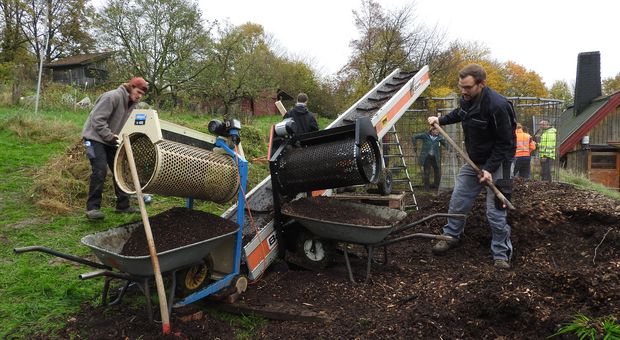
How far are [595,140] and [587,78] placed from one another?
3.55m

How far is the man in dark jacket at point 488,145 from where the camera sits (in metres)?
3.84

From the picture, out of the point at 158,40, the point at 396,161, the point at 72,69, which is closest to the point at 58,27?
the point at 72,69

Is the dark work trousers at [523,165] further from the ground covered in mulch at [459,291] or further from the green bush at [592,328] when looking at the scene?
the green bush at [592,328]

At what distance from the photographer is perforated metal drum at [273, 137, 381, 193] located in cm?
351

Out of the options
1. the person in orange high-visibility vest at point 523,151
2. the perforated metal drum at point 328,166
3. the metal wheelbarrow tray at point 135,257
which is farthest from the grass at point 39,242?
the person in orange high-visibility vest at point 523,151

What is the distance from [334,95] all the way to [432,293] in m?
24.3

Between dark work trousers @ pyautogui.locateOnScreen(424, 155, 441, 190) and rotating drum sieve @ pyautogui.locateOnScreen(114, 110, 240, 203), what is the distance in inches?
228

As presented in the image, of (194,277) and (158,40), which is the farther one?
(158,40)

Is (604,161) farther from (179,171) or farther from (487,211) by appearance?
(179,171)

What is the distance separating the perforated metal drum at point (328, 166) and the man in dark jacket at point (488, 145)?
0.89m

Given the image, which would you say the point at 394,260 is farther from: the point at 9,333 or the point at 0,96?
the point at 0,96

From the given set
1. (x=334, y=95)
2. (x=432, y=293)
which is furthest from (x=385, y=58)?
(x=432, y=293)

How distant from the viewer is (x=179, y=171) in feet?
9.83

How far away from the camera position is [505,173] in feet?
13.3
